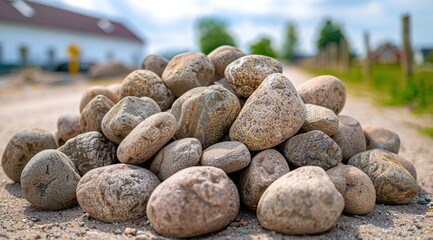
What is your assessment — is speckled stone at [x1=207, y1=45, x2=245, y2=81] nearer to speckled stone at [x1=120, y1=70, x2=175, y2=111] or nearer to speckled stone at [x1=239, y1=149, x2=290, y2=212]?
speckled stone at [x1=120, y1=70, x2=175, y2=111]

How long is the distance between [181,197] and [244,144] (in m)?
1.12

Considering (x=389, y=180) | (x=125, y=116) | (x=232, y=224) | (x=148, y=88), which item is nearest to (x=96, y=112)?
(x=148, y=88)

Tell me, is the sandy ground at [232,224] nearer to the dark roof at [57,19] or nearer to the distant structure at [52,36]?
the distant structure at [52,36]

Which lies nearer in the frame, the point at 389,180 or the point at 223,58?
the point at 389,180

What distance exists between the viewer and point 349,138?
5422mm

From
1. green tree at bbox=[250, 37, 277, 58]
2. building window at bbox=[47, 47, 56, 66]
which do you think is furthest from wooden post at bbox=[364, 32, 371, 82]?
building window at bbox=[47, 47, 56, 66]

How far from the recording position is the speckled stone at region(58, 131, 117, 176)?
515 centimetres

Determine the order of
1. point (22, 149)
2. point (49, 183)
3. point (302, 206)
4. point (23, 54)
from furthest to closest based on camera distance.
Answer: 1. point (23, 54)
2. point (22, 149)
3. point (49, 183)
4. point (302, 206)

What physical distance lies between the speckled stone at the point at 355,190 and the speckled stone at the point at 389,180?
12.3 inches

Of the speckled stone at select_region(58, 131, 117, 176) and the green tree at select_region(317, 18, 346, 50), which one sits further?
the green tree at select_region(317, 18, 346, 50)

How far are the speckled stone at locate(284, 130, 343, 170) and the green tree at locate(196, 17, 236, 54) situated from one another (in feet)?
179

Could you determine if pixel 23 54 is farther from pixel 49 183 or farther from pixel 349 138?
pixel 349 138

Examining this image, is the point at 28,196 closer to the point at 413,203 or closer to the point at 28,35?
the point at 413,203

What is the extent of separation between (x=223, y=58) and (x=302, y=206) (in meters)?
2.97
